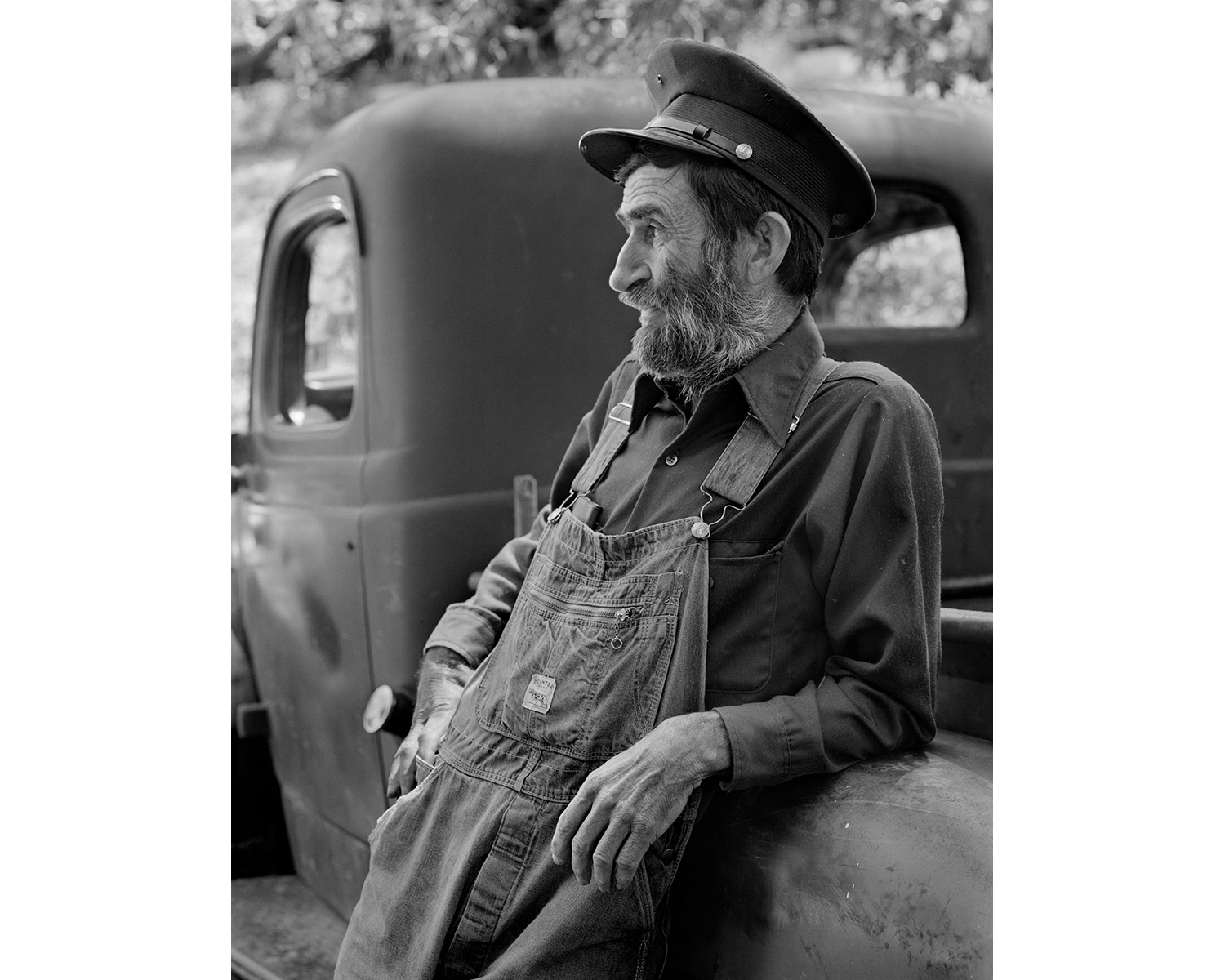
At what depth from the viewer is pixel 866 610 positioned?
4.67 ft

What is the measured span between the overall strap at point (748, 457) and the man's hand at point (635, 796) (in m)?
0.26

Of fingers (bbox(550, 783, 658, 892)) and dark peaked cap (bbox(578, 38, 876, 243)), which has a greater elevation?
dark peaked cap (bbox(578, 38, 876, 243))

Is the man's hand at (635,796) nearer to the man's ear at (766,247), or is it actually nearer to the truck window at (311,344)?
the man's ear at (766,247)

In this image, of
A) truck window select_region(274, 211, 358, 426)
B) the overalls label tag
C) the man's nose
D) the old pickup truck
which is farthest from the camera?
truck window select_region(274, 211, 358, 426)

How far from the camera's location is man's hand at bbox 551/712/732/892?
1.36 m

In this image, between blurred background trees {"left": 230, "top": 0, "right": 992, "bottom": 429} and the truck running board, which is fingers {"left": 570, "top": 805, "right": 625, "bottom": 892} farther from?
blurred background trees {"left": 230, "top": 0, "right": 992, "bottom": 429}

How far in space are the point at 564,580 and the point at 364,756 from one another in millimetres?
1146

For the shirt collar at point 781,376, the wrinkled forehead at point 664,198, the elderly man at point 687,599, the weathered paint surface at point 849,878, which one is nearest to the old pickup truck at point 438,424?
the weathered paint surface at point 849,878

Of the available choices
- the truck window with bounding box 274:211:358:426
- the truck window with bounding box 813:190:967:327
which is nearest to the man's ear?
the truck window with bounding box 813:190:967:327

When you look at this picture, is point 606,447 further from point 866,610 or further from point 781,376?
point 866,610

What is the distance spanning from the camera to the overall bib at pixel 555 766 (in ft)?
4.75

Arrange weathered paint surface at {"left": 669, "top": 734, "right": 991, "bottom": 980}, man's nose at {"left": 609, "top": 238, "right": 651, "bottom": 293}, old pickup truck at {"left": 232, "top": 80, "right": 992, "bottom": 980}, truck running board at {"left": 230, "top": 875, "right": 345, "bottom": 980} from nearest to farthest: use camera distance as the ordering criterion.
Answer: weathered paint surface at {"left": 669, "top": 734, "right": 991, "bottom": 980} < man's nose at {"left": 609, "top": 238, "right": 651, "bottom": 293} < old pickup truck at {"left": 232, "top": 80, "right": 992, "bottom": 980} < truck running board at {"left": 230, "top": 875, "right": 345, "bottom": 980}

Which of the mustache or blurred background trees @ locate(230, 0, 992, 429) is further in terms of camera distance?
blurred background trees @ locate(230, 0, 992, 429)

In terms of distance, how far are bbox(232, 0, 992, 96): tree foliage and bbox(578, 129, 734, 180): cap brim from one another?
10.7 ft
